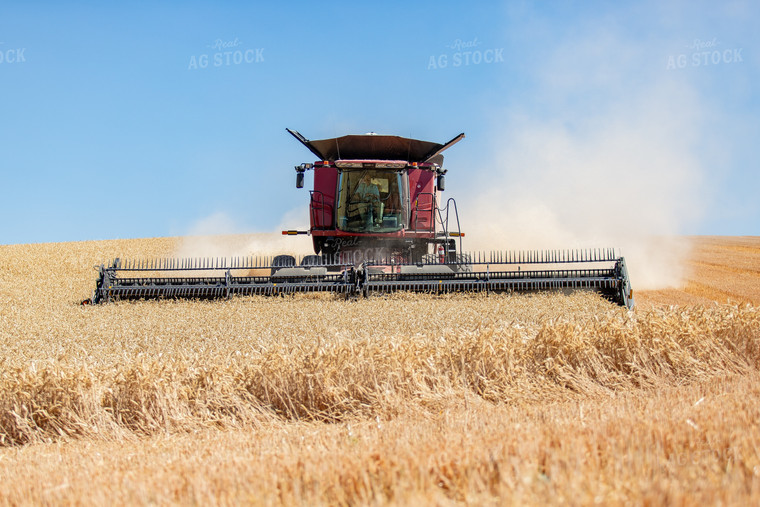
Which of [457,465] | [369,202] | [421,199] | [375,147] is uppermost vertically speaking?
[375,147]

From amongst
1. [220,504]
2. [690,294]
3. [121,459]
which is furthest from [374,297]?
[690,294]

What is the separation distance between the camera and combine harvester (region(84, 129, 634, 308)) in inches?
333

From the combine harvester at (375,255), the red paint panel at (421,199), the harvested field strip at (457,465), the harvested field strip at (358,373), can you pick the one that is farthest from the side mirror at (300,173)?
the harvested field strip at (457,465)

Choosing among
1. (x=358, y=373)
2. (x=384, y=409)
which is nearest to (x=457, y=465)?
(x=384, y=409)

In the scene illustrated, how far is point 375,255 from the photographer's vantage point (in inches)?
398

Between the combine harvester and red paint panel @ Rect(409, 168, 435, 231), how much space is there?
17mm

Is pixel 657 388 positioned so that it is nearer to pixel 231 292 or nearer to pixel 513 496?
pixel 513 496

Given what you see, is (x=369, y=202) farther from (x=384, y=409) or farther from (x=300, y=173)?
(x=384, y=409)

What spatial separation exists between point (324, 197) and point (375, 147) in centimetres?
122

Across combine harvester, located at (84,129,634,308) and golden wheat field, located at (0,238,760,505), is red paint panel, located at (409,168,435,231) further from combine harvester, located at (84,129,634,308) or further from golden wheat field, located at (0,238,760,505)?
golden wheat field, located at (0,238,760,505)

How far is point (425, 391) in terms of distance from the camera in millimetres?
3670

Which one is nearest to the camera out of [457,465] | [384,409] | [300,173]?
[457,465]

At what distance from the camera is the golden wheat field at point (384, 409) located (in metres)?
1.65

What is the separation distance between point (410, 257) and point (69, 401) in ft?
24.1
